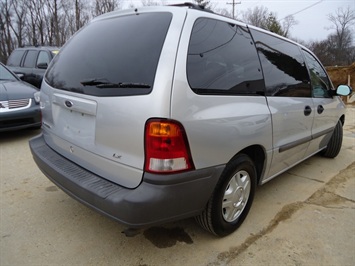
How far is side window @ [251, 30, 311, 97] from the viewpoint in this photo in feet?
8.40

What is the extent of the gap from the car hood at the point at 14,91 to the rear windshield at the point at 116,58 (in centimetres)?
288

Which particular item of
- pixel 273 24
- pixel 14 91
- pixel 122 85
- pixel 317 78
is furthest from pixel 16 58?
pixel 273 24

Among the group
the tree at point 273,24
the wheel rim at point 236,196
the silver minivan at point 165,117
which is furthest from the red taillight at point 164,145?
the tree at point 273,24

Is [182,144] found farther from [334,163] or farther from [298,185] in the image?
[334,163]

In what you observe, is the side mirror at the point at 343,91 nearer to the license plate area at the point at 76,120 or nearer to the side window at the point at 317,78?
the side window at the point at 317,78

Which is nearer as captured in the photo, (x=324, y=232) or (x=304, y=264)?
(x=304, y=264)

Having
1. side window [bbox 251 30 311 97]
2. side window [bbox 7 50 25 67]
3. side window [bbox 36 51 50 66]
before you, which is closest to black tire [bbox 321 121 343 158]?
side window [bbox 251 30 311 97]

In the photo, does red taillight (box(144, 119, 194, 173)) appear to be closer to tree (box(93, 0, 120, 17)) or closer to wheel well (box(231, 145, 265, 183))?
wheel well (box(231, 145, 265, 183))

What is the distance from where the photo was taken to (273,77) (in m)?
2.62

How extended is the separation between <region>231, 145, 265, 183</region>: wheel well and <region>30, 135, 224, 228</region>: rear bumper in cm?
52

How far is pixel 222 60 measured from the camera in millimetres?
2078

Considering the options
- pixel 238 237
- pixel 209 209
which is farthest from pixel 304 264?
pixel 209 209

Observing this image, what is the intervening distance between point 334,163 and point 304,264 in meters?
2.85

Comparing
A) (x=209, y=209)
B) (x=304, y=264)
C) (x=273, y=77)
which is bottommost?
(x=304, y=264)
